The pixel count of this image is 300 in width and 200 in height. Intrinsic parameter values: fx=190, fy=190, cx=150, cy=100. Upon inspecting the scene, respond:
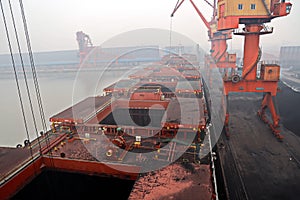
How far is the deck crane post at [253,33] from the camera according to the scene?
1123 centimetres

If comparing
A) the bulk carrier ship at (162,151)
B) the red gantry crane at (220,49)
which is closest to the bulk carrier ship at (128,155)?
the bulk carrier ship at (162,151)

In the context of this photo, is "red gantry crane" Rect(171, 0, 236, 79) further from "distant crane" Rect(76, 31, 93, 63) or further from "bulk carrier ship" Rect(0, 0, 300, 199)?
"distant crane" Rect(76, 31, 93, 63)

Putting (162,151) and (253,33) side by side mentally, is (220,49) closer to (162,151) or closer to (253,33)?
(253,33)

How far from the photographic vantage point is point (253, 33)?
11977mm

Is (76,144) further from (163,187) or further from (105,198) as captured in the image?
(163,187)

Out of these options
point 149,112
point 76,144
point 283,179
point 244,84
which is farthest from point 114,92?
point 283,179

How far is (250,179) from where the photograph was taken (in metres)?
8.18

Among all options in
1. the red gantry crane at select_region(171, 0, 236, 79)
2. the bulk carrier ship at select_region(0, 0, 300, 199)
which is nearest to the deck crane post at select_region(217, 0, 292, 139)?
the bulk carrier ship at select_region(0, 0, 300, 199)

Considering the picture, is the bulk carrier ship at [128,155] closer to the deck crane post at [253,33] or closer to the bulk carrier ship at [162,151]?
the bulk carrier ship at [162,151]

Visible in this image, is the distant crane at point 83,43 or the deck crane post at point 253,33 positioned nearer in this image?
the deck crane post at point 253,33

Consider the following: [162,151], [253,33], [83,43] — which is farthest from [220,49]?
[83,43]

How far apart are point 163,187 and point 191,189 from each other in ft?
2.09

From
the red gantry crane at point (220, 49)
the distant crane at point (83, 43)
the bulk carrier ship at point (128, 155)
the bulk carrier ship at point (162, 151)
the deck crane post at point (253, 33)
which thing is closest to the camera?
the bulk carrier ship at point (128, 155)

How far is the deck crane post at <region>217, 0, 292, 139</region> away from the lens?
36.8 feet
